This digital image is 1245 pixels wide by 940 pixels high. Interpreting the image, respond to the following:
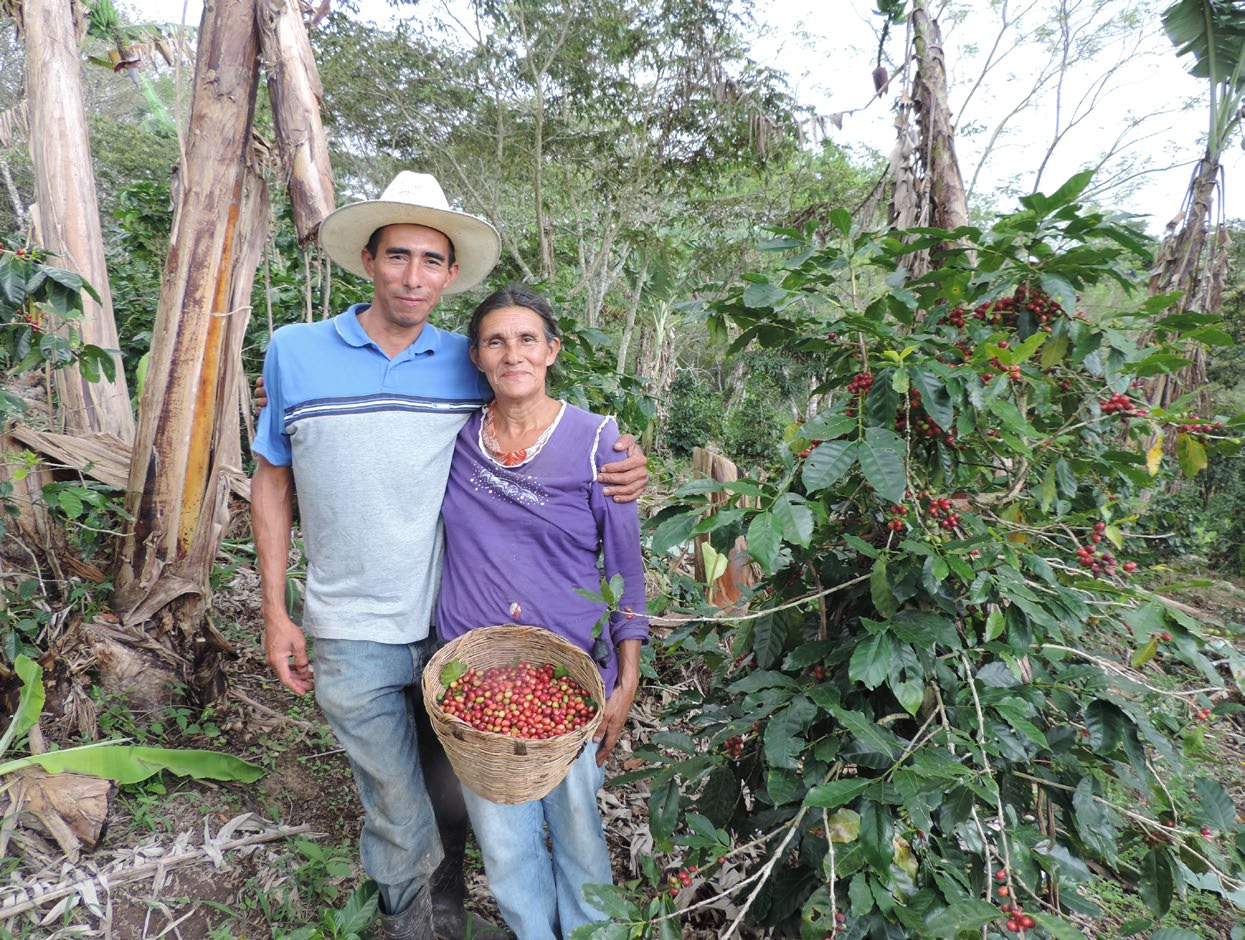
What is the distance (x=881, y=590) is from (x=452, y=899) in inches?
69.0

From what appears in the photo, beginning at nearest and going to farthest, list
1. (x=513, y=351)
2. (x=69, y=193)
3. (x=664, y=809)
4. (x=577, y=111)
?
(x=664, y=809) < (x=513, y=351) < (x=69, y=193) < (x=577, y=111)

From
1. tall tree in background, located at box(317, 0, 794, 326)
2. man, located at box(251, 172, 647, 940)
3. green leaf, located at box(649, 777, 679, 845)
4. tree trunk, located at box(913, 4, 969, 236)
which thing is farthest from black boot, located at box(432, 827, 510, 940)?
tall tree in background, located at box(317, 0, 794, 326)

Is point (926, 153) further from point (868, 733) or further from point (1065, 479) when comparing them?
point (868, 733)

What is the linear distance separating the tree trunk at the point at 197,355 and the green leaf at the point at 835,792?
8.37 feet

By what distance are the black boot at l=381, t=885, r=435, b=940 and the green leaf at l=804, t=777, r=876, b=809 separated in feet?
4.38

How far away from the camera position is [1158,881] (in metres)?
1.32

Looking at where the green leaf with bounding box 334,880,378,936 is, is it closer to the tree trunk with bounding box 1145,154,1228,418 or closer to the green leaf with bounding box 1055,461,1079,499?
the green leaf with bounding box 1055,461,1079,499

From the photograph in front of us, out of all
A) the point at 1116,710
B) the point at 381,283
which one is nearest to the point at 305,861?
the point at 381,283

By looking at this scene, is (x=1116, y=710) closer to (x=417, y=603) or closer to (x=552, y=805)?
(x=552, y=805)

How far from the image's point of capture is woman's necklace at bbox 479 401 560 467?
1.89 m

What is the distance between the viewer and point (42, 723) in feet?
8.22

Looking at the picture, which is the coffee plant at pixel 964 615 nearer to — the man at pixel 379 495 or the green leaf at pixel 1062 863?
the green leaf at pixel 1062 863

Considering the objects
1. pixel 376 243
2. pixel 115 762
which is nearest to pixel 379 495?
pixel 376 243

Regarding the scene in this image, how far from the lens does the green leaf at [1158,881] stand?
1.30m
